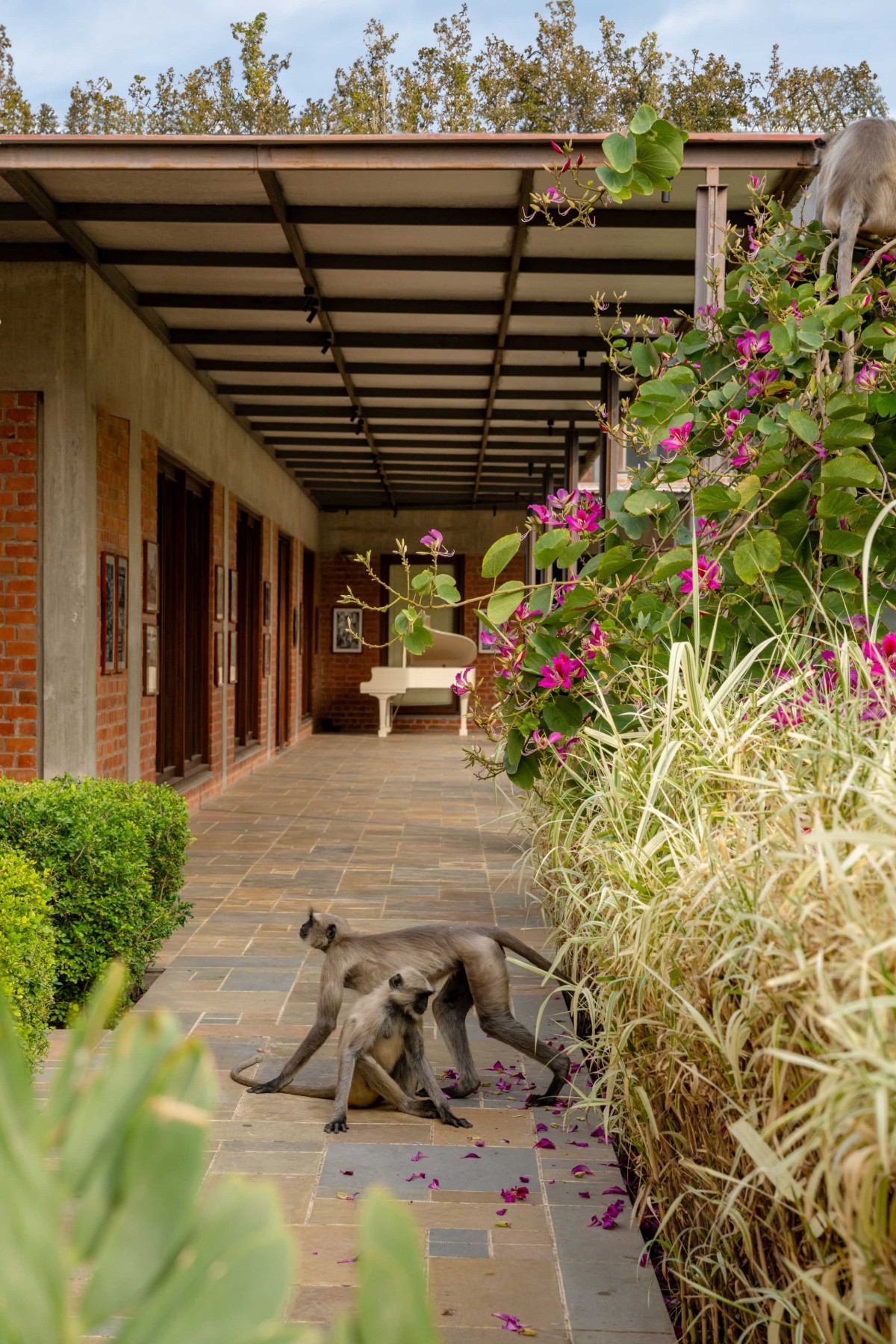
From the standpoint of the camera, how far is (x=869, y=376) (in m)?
3.77

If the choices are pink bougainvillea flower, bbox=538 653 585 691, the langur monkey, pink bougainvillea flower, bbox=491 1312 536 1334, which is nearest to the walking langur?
pink bougainvillea flower, bbox=538 653 585 691

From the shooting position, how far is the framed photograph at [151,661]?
7664mm

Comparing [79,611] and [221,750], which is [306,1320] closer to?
[79,611]

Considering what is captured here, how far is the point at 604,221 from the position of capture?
20.1ft

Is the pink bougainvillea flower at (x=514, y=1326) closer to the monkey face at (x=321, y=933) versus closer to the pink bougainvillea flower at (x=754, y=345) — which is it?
the monkey face at (x=321, y=933)

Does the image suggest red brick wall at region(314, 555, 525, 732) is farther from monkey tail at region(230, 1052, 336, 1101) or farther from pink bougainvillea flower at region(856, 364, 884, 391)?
monkey tail at region(230, 1052, 336, 1101)

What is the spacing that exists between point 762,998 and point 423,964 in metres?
1.57

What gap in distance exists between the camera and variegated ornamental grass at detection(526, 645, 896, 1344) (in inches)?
50.6

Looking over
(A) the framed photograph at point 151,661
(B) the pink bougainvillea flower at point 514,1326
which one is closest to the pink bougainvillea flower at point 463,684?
(B) the pink bougainvillea flower at point 514,1326

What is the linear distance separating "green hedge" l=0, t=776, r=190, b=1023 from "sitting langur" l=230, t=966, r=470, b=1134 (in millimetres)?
813

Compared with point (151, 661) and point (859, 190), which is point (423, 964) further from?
point (151, 661)

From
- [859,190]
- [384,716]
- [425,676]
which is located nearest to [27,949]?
[859,190]

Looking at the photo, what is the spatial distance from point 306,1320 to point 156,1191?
2.08 m

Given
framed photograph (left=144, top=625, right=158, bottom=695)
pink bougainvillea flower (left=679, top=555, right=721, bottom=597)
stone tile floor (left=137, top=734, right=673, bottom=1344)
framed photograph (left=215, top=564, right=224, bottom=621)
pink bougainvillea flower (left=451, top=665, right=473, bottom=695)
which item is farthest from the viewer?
framed photograph (left=215, top=564, right=224, bottom=621)
